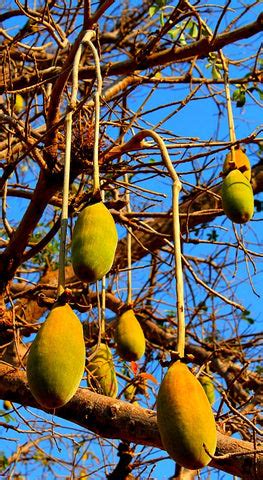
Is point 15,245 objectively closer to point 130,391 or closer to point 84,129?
point 84,129

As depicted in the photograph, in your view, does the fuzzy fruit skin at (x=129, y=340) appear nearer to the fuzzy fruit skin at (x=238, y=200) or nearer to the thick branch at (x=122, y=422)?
the thick branch at (x=122, y=422)

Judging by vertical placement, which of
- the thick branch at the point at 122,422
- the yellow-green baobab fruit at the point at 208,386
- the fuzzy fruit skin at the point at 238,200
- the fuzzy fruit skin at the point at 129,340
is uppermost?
the yellow-green baobab fruit at the point at 208,386

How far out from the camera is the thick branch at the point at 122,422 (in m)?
1.52

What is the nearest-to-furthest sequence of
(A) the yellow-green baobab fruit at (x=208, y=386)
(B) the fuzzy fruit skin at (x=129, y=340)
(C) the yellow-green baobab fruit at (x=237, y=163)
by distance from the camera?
(C) the yellow-green baobab fruit at (x=237, y=163) < (B) the fuzzy fruit skin at (x=129, y=340) < (A) the yellow-green baobab fruit at (x=208, y=386)

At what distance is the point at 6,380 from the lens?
5.98 ft

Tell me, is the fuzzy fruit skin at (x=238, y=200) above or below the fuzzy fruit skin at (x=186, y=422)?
above

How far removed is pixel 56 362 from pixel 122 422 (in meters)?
0.77

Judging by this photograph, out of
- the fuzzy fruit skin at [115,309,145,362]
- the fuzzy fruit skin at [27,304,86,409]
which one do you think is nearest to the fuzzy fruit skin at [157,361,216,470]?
the fuzzy fruit skin at [27,304,86,409]

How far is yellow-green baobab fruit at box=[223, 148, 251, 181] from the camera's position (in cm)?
171

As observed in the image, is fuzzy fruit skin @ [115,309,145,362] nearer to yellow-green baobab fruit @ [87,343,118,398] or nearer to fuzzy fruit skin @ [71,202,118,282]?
yellow-green baobab fruit @ [87,343,118,398]

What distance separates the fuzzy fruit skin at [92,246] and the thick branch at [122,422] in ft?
2.21

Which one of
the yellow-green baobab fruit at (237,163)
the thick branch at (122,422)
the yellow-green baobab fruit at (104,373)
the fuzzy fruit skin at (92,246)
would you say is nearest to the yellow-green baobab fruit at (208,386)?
the yellow-green baobab fruit at (104,373)

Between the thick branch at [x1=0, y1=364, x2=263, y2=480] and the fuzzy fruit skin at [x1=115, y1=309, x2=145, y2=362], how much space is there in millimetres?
329

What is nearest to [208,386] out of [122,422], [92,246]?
[122,422]
